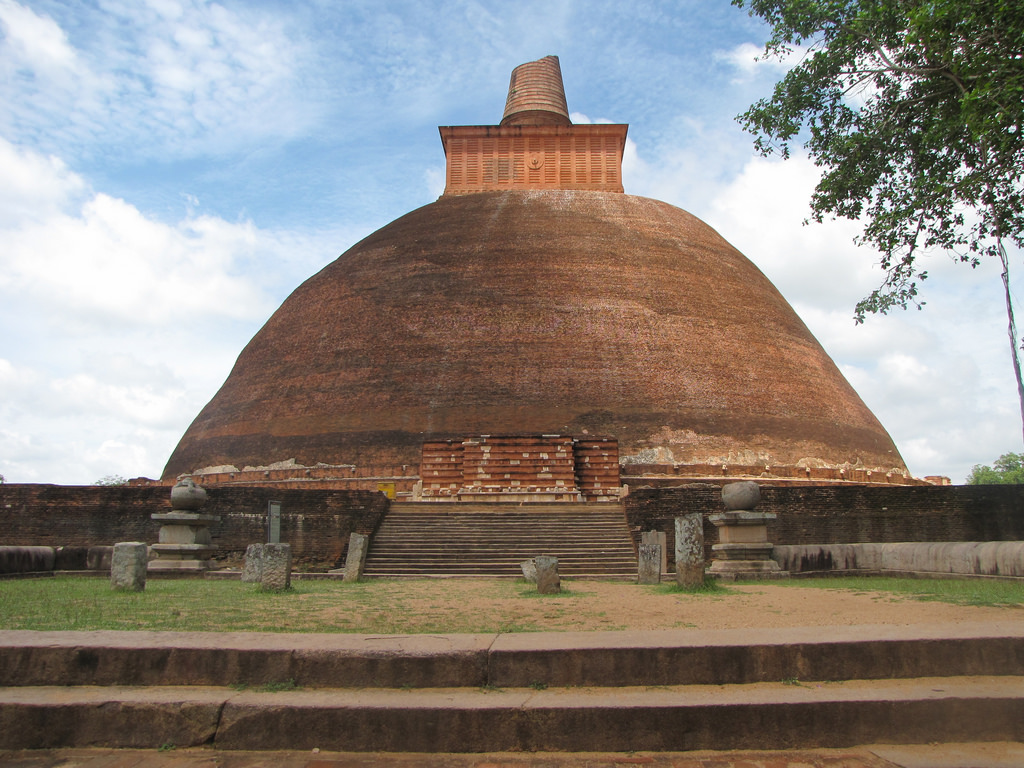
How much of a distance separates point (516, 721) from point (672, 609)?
299cm

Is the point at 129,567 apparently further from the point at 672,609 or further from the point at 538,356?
the point at 538,356

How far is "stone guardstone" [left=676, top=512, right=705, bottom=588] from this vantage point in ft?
23.5

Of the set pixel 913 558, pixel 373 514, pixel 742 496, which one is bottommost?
pixel 913 558

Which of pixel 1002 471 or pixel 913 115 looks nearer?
pixel 913 115

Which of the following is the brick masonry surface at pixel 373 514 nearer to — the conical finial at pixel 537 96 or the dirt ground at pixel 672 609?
the dirt ground at pixel 672 609

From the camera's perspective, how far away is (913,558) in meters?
7.81

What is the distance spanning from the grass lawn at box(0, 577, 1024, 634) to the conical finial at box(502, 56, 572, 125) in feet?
71.4

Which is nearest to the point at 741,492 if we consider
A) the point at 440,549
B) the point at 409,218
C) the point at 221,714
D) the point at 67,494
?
the point at 440,549

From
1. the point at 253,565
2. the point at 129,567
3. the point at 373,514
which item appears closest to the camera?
the point at 129,567

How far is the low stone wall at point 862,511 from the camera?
11578 mm

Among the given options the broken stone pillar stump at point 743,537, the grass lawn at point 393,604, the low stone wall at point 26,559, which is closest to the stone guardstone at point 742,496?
the broken stone pillar stump at point 743,537

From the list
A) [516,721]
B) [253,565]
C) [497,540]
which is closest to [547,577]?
[253,565]

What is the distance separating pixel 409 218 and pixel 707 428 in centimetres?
1121

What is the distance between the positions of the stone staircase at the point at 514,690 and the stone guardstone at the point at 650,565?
533cm
